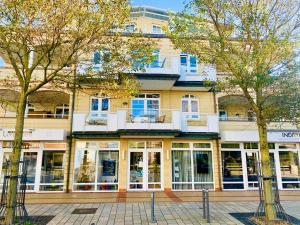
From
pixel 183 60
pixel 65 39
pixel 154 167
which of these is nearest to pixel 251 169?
pixel 154 167

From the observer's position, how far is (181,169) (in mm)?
13469

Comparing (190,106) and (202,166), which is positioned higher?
(190,106)

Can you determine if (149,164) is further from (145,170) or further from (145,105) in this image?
(145,105)

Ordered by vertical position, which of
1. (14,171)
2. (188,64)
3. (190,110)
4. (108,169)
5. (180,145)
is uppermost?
(188,64)

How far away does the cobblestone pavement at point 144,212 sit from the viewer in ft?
23.4

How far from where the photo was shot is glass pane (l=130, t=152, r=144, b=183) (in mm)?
13047

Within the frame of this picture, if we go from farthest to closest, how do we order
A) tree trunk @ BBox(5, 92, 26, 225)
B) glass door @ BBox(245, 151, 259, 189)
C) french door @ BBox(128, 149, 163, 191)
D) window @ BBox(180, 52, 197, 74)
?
window @ BBox(180, 52, 197, 74)
glass door @ BBox(245, 151, 259, 189)
french door @ BBox(128, 149, 163, 191)
tree trunk @ BBox(5, 92, 26, 225)

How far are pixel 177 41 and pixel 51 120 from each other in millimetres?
8815

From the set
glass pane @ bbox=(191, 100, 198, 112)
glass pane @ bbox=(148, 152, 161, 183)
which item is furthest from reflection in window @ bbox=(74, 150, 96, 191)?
glass pane @ bbox=(191, 100, 198, 112)

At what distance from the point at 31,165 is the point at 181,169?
848 centimetres

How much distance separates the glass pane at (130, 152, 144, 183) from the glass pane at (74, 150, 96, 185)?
7.04ft

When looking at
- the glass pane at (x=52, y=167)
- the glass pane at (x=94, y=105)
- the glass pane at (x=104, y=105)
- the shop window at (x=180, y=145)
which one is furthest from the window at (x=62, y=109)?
the shop window at (x=180, y=145)

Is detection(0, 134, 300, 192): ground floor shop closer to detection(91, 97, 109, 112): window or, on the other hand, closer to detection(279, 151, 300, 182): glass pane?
detection(279, 151, 300, 182): glass pane

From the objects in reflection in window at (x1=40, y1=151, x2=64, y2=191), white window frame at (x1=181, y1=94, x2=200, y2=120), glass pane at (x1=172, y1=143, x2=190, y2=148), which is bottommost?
reflection in window at (x1=40, y1=151, x2=64, y2=191)
